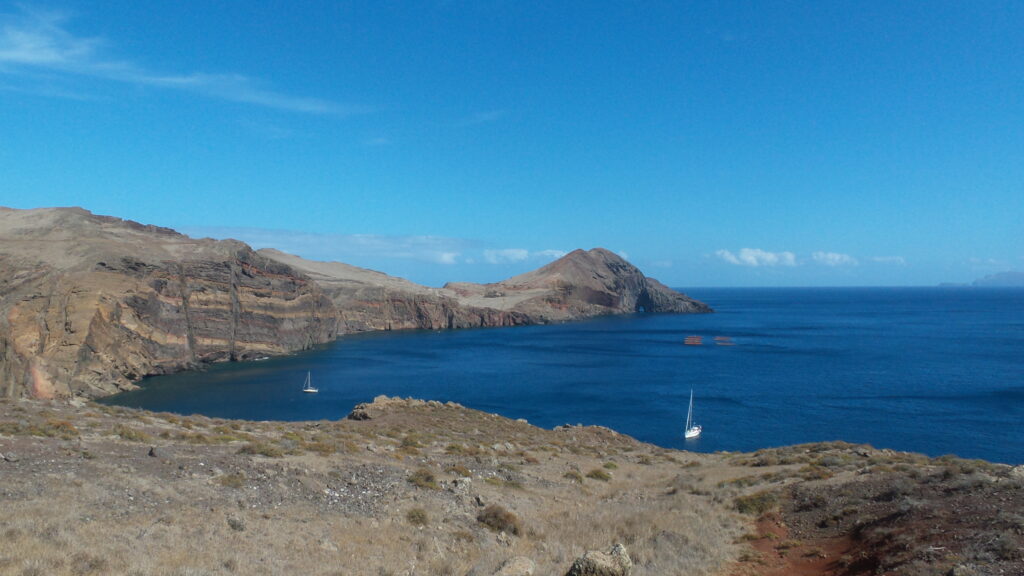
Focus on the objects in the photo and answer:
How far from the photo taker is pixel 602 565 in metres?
9.73

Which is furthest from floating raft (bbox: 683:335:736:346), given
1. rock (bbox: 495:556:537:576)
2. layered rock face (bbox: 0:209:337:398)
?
rock (bbox: 495:556:537:576)

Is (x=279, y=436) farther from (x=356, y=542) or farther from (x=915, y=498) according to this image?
(x=915, y=498)

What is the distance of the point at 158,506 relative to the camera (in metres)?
12.5

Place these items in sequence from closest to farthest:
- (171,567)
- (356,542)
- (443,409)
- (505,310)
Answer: (171,567), (356,542), (443,409), (505,310)

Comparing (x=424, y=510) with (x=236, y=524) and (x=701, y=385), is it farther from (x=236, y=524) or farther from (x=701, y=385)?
(x=701, y=385)

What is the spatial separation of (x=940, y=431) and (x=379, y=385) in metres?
57.4

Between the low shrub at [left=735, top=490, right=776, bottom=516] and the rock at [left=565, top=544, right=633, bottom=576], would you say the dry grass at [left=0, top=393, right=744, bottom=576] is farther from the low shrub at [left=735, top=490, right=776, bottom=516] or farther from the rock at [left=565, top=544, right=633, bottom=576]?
the rock at [left=565, top=544, right=633, bottom=576]

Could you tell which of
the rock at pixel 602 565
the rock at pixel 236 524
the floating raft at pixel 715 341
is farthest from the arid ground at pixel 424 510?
the floating raft at pixel 715 341

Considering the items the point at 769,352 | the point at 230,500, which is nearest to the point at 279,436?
the point at 230,500

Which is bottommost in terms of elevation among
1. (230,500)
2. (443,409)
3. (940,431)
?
(940,431)

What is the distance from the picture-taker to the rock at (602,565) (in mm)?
9680

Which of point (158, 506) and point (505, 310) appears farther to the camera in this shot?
point (505, 310)

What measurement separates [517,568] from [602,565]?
55.7 inches

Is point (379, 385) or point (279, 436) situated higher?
point (279, 436)
